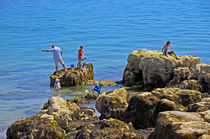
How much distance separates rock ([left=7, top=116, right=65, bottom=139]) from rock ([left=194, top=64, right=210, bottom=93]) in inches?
410

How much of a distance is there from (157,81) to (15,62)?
20859 millimetres

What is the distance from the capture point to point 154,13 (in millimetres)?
94812

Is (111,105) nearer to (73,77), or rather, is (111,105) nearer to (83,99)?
(83,99)

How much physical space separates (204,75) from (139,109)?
7346 mm

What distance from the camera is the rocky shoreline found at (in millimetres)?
10941

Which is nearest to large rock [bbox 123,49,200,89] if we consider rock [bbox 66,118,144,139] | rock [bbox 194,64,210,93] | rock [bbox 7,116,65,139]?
rock [bbox 194,64,210,93]

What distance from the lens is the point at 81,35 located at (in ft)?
214

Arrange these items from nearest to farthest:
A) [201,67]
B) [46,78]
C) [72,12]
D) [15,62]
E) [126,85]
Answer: [201,67]
[126,85]
[46,78]
[15,62]
[72,12]

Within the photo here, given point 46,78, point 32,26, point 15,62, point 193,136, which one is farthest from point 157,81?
point 32,26

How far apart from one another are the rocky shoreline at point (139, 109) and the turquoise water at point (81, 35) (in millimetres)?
3267

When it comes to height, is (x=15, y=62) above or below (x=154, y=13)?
below

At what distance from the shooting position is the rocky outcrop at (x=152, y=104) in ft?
49.2

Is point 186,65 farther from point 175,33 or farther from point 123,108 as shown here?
point 175,33

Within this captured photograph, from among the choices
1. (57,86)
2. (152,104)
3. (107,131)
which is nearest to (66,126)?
(152,104)
